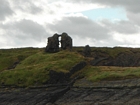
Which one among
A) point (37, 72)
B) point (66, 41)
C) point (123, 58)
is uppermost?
point (66, 41)

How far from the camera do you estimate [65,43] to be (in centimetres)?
7881

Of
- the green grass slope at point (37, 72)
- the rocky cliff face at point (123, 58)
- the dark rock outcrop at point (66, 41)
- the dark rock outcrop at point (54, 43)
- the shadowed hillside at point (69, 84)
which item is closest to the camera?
the shadowed hillside at point (69, 84)

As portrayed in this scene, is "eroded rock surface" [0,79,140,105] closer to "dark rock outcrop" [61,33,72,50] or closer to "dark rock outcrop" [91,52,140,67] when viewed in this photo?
"dark rock outcrop" [61,33,72,50]

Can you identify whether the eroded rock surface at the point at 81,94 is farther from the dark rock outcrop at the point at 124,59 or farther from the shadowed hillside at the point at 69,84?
the dark rock outcrop at the point at 124,59

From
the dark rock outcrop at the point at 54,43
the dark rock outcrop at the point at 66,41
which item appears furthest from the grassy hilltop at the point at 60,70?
the dark rock outcrop at the point at 54,43

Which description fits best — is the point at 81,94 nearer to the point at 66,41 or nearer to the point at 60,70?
the point at 60,70

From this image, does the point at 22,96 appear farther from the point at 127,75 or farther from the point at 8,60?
the point at 8,60

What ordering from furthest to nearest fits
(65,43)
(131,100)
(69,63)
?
1. (65,43)
2. (69,63)
3. (131,100)

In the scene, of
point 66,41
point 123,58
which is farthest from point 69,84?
point 123,58

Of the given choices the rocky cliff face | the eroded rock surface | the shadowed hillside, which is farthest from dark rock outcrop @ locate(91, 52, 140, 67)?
the eroded rock surface

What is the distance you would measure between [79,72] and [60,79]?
194 inches

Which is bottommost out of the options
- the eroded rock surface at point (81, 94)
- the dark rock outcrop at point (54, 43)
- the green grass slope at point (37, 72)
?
the eroded rock surface at point (81, 94)

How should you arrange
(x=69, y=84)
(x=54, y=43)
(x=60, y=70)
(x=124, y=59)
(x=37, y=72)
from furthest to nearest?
(x=124, y=59) → (x=54, y=43) → (x=37, y=72) → (x=60, y=70) → (x=69, y=84)

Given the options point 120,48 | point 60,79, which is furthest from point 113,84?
point 120,48
